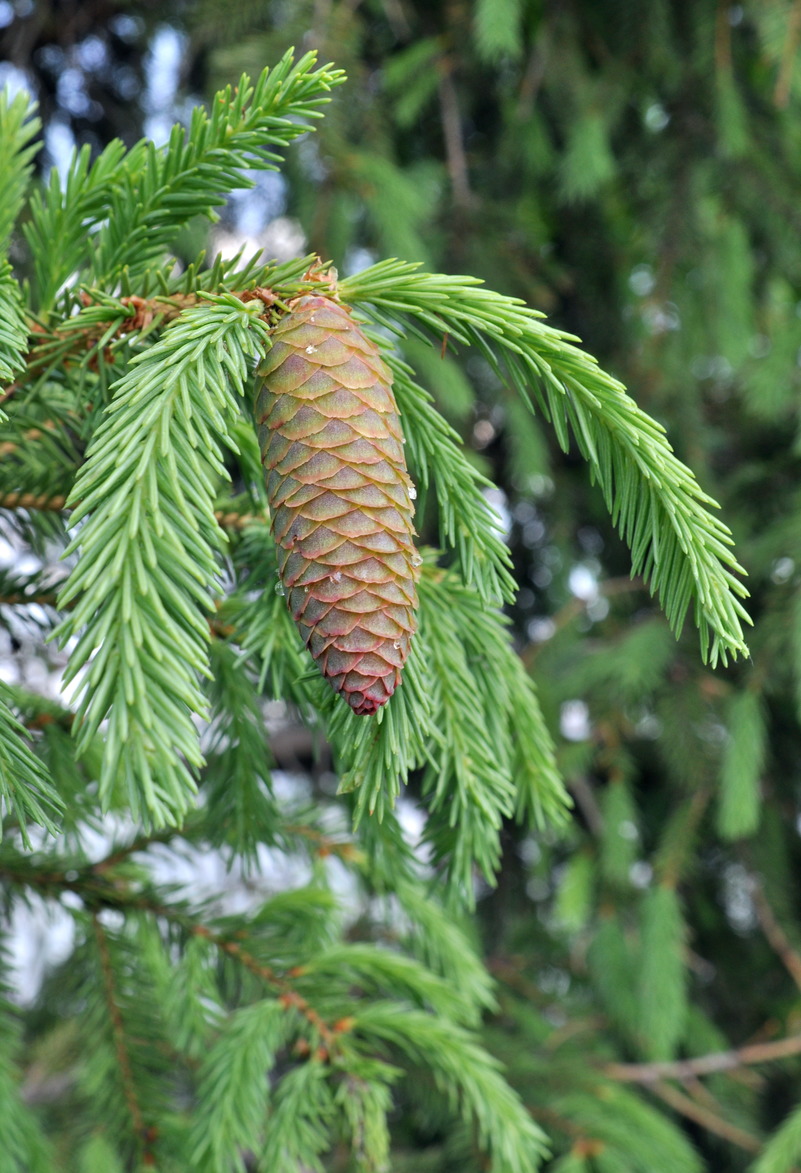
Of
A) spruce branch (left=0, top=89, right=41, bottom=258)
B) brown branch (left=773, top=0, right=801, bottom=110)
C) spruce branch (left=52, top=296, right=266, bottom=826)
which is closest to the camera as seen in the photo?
spruce branch (left=52, top=296, right=266, bottom=826)

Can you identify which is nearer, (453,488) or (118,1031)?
(453,488)

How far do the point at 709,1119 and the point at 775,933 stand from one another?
32cm

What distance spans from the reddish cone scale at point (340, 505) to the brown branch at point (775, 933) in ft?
4.94

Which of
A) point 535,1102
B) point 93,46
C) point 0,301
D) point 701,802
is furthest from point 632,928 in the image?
point 93,46

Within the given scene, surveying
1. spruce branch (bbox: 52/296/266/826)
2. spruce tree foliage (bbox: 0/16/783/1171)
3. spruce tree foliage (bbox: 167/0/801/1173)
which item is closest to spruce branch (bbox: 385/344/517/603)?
spruce tree foliage (bbox: 0/16/783/1171)

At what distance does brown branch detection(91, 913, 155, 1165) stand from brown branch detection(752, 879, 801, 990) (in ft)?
4.13

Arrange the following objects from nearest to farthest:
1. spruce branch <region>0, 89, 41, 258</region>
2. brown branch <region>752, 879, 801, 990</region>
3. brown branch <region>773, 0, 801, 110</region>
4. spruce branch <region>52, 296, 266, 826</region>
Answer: spruce branch <region>52, 296, 266, 826</region> → spruce branch <region>0, 89, 41, 258</region> → brown branch <region>773, 0, 801, 110</region> → brown branch <region>752, 879, 801, 990</region>

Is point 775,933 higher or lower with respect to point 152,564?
lower

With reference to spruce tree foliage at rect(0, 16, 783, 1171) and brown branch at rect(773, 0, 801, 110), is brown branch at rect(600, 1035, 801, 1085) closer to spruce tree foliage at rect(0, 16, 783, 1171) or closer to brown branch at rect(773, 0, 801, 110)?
spruce tree foliage at rect(0, 16, 783, 1171)

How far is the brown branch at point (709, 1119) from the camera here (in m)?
1.57

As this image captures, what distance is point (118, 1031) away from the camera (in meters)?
0.79

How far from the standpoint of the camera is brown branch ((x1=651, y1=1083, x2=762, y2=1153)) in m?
1.57

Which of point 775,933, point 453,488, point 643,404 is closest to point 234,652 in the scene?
point 453,488

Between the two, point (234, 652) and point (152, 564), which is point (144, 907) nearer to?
point (234, 652)
